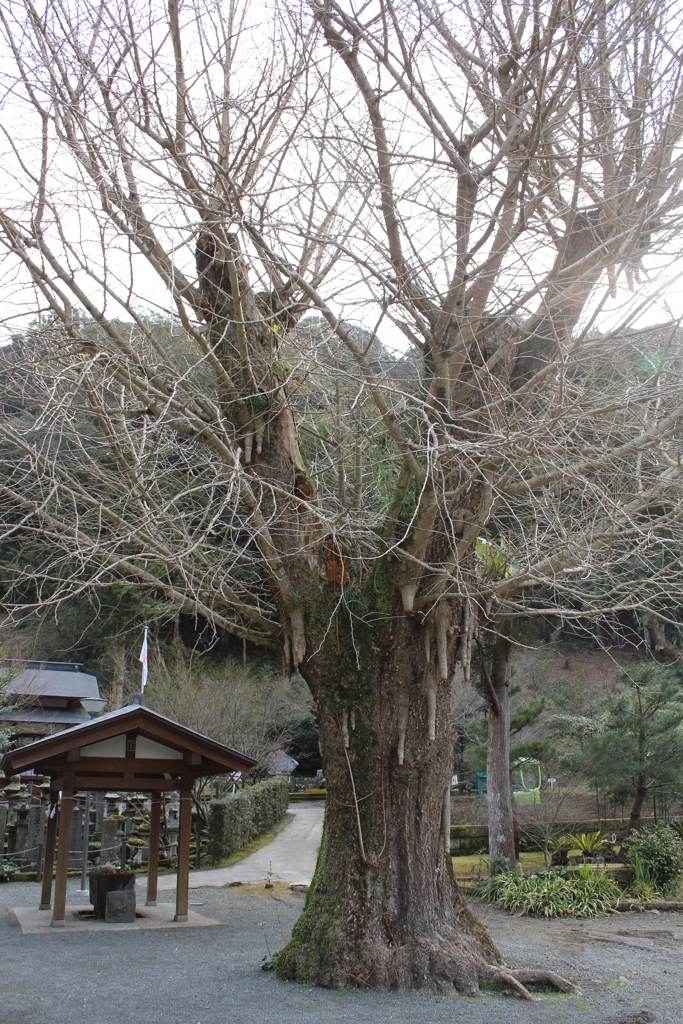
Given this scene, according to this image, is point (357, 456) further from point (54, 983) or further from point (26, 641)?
point (26, 641)

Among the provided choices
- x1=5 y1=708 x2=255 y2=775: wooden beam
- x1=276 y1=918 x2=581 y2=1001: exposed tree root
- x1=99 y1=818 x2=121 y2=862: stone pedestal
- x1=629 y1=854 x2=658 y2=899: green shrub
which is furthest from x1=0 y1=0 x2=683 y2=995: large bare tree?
x1=99 y1=818 x2=121 y2=862: stone pedestal

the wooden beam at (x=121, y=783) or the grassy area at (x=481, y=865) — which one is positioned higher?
the wooden beam at (x=121, y=783)

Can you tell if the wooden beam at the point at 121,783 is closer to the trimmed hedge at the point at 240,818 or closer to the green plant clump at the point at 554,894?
the green plant clump at the point at 554,894

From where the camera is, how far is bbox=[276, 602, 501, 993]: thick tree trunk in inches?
209

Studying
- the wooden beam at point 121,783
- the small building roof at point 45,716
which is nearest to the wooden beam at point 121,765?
the wooden beam at point 121,783

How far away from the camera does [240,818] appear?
16141mm

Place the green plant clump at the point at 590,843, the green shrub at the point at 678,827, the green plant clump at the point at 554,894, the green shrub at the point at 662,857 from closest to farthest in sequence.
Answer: the green plant clump at the point at 554,894 < the green shrub at the point at 662,857 < the green shrub at the point at 678,827 < the green plant clump at the point at 590,843

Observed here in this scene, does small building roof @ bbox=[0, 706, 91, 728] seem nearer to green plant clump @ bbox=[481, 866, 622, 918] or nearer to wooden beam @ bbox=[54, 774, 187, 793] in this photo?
wooden beam @ bbox=[54, 774, 187, 793]

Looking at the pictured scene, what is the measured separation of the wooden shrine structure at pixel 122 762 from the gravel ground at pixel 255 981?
82 cm

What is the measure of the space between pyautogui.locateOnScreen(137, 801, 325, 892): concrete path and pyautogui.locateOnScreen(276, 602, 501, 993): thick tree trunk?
4.57 metres

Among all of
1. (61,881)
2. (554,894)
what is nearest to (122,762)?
(61,881)

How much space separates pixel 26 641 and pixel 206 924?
Answer: 1042 centimetres

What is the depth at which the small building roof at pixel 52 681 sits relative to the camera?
50.2 feet

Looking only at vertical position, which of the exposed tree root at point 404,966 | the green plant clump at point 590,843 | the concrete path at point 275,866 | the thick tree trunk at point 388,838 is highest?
the thick tree trunk at point 388,838
